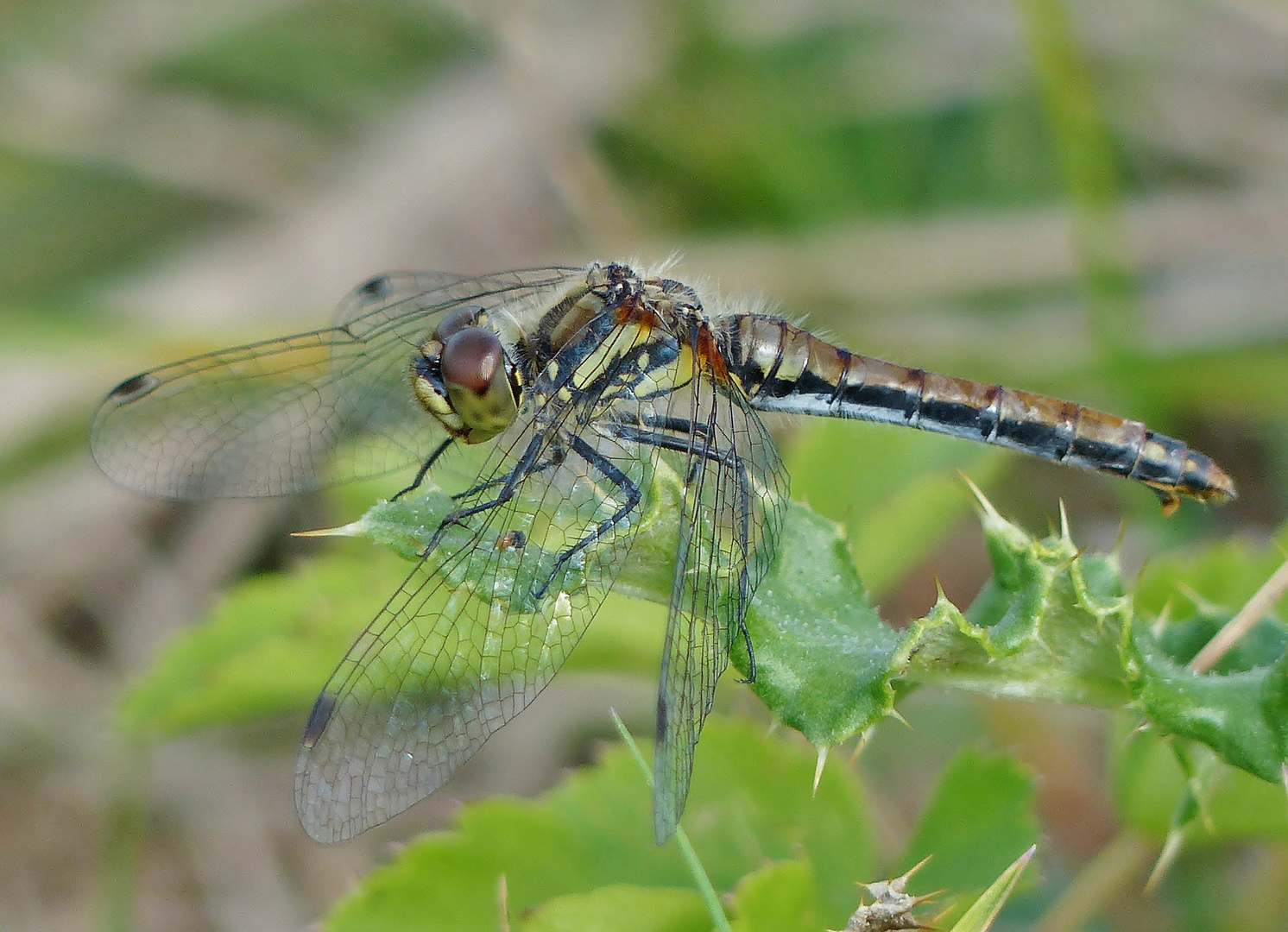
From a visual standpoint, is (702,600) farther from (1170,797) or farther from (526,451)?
(1170,797)

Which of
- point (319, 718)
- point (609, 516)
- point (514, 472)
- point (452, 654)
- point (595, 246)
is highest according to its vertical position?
point (595, 246)

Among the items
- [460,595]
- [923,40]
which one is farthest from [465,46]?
[460,595]

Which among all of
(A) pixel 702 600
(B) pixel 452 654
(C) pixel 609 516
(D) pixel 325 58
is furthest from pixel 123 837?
(D) pixel 325 58

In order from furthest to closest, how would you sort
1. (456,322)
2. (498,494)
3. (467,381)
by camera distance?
(456,322) → (467,381) → (498,494)

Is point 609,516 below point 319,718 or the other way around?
the other way around

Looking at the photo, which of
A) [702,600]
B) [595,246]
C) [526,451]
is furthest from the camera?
[595,246]

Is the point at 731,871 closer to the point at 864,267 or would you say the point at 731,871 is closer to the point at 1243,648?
the point at 1243,648

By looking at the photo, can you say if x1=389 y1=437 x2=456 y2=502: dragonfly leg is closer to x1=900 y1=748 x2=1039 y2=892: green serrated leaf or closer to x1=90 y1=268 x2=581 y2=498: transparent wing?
x1=90 y1=268 x2=581 y2=498: transparent wing
